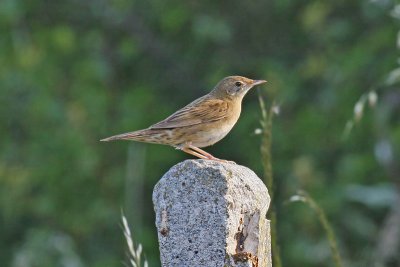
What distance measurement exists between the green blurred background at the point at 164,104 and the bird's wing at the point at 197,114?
5511mm

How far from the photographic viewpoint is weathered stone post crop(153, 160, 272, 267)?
2535 millimetres

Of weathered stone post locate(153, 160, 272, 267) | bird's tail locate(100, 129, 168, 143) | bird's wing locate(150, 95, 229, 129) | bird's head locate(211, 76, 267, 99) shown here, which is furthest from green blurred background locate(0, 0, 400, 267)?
weathered stone post locate(153, 160, 272, 267)

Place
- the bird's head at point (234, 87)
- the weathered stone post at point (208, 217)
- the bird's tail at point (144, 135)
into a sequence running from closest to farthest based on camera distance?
1. the weathered stone post at point (208, 217)
2. the bird's tail at point (144, 135)
3. the bird's head at point (234, 87)

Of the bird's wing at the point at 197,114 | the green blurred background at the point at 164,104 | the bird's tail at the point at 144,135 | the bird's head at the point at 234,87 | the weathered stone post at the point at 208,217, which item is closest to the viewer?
the weathered stone post at the point at 208,217

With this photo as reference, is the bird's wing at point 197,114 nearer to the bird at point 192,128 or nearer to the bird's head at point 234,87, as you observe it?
the bird at point 192,128

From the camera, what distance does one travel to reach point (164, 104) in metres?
13.3

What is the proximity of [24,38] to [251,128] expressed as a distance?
3.44 m

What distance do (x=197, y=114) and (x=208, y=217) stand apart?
2492 millimetres

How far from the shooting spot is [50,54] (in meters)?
13.4

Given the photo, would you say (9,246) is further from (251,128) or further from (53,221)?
(251,128)

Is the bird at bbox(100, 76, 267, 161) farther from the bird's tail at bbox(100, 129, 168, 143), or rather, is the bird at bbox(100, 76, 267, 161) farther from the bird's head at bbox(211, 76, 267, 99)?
the bird's head at bbox(211, 76, 267, 99)

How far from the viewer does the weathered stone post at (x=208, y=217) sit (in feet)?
8.32

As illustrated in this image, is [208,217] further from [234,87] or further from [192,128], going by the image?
[234,87]

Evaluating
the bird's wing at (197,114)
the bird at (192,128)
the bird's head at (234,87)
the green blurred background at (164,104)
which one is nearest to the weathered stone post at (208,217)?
the bird at (192,128)
